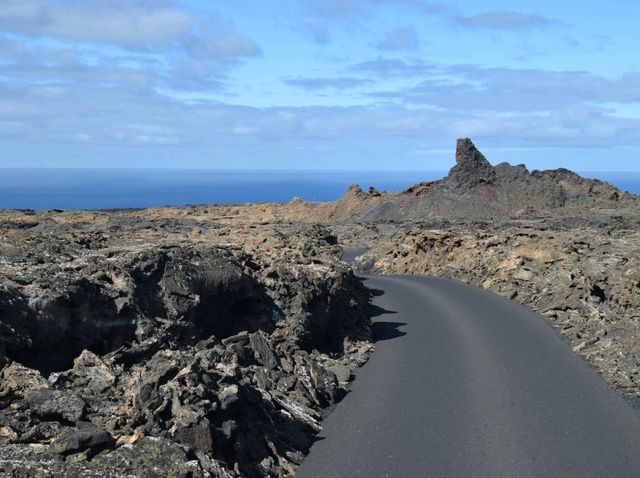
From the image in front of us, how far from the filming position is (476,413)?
14.9 meters

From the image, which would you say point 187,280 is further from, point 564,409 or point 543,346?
point 543,346

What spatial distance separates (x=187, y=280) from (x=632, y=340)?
12.3 meters

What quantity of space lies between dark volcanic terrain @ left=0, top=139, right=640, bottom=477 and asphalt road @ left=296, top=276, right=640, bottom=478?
67 cm

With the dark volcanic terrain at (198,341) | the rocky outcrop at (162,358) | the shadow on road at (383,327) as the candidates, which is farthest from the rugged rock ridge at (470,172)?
the rocky outcrop at (162,358)

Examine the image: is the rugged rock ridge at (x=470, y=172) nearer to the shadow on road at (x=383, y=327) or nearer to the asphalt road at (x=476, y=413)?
the shadow on road at (x=383, y=327)

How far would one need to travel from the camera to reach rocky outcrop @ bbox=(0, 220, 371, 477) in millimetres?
10266

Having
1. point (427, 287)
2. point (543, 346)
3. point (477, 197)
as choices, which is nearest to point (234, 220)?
point (477, 197)

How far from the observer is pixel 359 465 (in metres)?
12.5

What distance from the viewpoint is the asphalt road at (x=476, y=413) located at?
12555 mm

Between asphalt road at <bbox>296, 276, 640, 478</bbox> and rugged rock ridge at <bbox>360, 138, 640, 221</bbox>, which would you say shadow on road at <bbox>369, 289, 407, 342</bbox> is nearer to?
asphalt road at <bbox>296, 276, 640, 478</bbox>

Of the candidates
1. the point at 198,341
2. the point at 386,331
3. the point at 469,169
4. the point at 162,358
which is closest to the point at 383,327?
the point at 386,331

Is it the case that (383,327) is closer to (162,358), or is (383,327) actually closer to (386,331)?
(386,331)

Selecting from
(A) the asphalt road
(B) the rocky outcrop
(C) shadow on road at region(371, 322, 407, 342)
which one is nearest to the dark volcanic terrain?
(B) the rocky outcrop

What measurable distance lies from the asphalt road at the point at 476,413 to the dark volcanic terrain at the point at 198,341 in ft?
2.20
